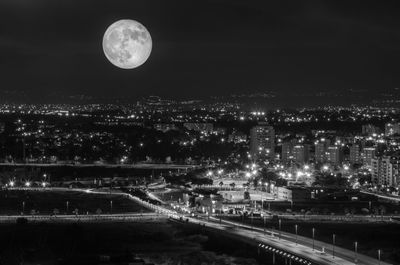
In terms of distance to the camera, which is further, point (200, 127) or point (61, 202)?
point (200, 127)

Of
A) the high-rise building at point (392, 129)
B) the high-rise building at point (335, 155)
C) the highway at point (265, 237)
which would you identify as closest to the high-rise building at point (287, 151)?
the high-rise building at point (335, 155)

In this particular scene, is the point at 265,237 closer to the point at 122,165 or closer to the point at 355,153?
the point at 355,153

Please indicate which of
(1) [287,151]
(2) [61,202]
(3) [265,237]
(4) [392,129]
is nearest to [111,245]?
(3) [265,237]

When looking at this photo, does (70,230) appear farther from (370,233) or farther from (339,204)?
(339,204)

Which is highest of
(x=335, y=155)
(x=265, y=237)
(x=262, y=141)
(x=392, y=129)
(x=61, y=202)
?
(x=392, y=129)

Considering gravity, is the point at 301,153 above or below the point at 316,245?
above

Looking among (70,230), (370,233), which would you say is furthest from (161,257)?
(370,233)
